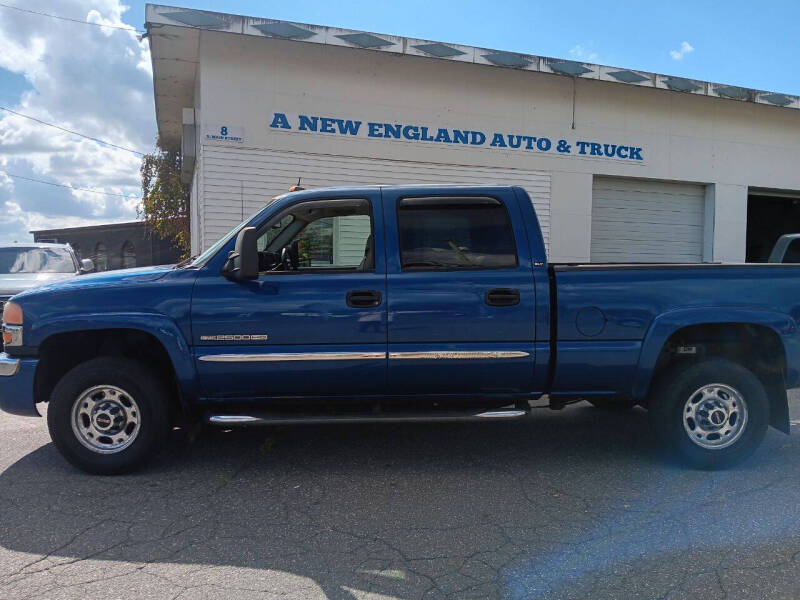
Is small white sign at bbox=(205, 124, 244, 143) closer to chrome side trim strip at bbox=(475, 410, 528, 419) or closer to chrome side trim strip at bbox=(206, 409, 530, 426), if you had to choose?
chrome side trim strip at bbox=(206, 409, 530, 426)

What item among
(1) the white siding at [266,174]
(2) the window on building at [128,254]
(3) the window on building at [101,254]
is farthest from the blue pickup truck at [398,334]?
(3) the window on building at [101,254]

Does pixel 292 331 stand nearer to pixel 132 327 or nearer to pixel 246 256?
pixel 246 256

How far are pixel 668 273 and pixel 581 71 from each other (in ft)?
27.1

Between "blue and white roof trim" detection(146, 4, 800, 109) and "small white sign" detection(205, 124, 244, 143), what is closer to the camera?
"blue and white roof trim" detection(146, 4, 800, 109)

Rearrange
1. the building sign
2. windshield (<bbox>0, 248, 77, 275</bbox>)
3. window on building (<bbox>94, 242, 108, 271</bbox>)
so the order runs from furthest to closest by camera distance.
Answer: window on building (<bbox>94, 242, 108, 271</bbox>)
the building sign
windshield (<bbox>0, 248, 77, 275</bbox>)

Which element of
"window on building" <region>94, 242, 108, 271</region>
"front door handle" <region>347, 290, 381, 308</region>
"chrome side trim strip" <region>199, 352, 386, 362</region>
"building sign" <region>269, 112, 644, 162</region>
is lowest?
"chrome side trim strip" <region>199, 352, 386, 362</region>

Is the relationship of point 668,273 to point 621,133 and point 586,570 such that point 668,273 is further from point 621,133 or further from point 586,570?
point 621,133

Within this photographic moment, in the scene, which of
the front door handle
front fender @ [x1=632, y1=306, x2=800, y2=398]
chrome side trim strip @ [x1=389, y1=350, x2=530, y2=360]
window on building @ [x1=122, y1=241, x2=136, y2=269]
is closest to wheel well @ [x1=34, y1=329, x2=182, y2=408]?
the front door handle

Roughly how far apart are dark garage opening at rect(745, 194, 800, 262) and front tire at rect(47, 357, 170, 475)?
622 inches

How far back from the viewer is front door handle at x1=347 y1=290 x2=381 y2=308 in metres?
3.99

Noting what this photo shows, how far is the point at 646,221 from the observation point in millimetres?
12789

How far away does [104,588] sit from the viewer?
278 centimetres

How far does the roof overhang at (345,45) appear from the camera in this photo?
922cm

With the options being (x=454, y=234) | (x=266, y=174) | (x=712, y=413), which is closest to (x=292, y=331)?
(x=454, y=234)
